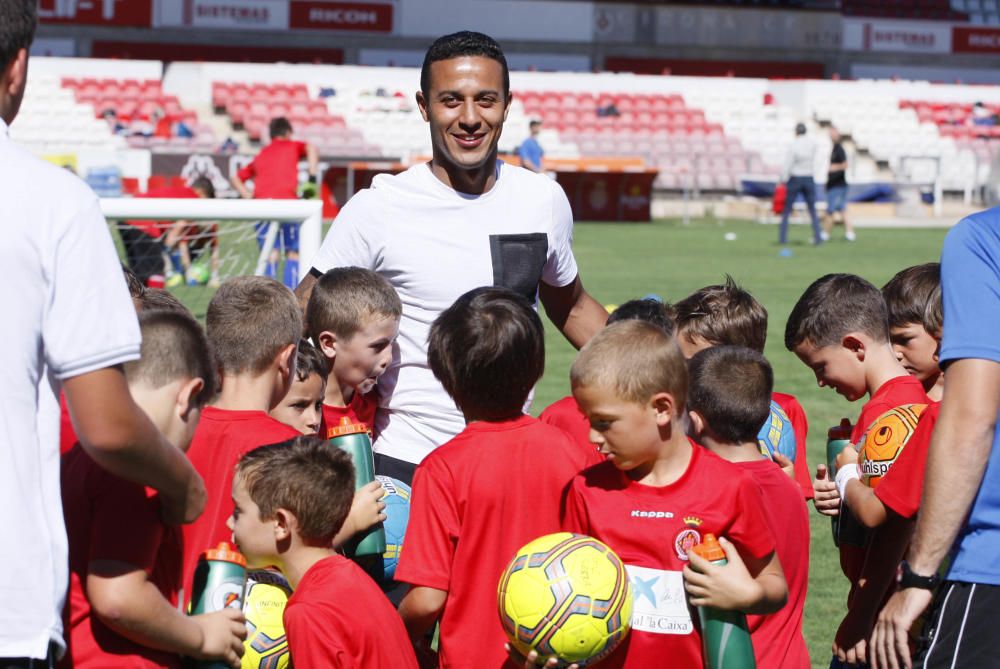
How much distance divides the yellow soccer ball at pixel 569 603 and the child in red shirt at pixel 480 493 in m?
0.26

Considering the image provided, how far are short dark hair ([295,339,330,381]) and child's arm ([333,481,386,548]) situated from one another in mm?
644

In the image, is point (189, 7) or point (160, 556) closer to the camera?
point (160, 556)

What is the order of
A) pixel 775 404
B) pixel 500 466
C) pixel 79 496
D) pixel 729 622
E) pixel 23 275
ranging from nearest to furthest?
pixel 23 275 < pixel 79 496 < pixel 729 622 < pixel 500 466 < pixel 775 404

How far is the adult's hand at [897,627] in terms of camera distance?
296cm

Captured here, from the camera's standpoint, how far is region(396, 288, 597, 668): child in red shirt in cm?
312

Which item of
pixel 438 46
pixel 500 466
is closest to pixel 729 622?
pixel 500 466

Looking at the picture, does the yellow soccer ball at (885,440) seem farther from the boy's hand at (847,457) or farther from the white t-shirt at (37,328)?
the white t-shirt at (37,328)

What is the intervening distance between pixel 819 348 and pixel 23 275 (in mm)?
2495

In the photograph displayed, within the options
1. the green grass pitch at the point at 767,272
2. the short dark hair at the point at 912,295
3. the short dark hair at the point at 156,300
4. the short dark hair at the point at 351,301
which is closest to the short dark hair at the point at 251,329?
the short dark hair at the point at 351,301

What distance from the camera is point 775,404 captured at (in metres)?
4.41

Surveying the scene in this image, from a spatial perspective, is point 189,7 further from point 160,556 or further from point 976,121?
point 160,556

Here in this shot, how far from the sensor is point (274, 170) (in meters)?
17.6

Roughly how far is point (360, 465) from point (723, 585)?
1.06 metres

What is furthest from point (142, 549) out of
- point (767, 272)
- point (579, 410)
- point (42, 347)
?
point (767, 272)
